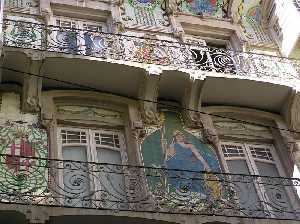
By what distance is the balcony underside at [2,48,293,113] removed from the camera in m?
11.9

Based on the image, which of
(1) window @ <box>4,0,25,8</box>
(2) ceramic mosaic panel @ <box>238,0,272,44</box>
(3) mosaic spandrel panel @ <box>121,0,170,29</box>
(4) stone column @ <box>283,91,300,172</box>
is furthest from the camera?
(2) ceramic mosaic panel @ <box>238,0,272,44</box>

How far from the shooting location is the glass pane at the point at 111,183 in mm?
10477

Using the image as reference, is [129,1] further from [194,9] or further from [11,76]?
[11,76]

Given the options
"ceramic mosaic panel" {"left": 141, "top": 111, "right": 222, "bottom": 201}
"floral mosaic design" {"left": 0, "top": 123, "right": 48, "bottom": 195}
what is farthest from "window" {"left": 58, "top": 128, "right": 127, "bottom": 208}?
"ceramic mosaic panel" {"left": 141, "top": 111, "right": 222, "bottom": 201}

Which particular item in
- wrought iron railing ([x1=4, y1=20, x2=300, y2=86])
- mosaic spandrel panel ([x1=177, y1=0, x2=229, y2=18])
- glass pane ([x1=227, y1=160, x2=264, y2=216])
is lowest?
glass pane ([x1=227, y1=160, x2=264, y2=216])

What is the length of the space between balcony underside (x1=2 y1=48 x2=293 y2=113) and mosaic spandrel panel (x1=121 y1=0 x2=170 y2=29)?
213 centimetres

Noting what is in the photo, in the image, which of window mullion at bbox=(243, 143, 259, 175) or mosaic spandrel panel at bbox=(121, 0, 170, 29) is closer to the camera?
window mullion at bbox=(243, 143, 259, 175)

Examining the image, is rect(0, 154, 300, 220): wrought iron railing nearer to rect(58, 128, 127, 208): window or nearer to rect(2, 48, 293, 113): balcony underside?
rect(58, 128, 127, 208): window

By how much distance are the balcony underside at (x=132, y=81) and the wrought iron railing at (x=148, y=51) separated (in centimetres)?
20

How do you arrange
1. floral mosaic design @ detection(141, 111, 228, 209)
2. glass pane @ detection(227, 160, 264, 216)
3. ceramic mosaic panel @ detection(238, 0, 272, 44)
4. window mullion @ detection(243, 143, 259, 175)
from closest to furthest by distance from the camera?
floral mosaic design @ detection(141, 111, 228, 209)
glass pane @ detection(227, 160, 264, 216)
window mullion @ detection(243, 143, 259, 175)
ceramic mosaic panel @ detection(238, 0, 272, 44)

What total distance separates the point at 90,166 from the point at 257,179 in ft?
10.0

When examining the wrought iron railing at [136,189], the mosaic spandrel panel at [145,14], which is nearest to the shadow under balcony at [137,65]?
the mosaic spandrel panel at [145,14]

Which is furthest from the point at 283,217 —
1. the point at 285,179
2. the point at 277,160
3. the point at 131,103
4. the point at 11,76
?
the point at 11,76

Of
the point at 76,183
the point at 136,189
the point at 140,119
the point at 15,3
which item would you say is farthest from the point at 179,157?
the point at 15,3
